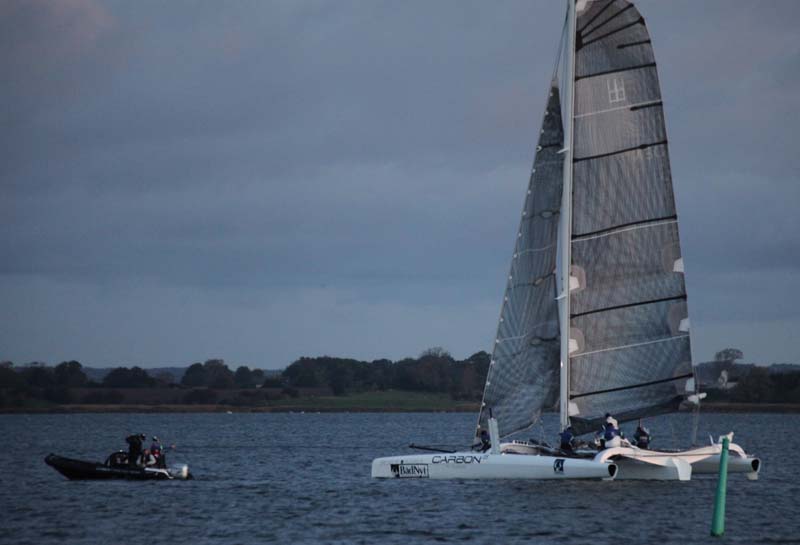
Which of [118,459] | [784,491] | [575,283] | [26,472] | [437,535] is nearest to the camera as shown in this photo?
[437,535]

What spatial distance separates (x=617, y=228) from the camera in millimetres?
43438

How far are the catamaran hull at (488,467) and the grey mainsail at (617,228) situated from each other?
108 inches

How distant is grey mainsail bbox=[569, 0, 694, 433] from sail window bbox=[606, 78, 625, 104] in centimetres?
3

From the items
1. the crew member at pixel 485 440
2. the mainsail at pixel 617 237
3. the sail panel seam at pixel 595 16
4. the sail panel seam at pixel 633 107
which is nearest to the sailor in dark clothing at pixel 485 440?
the crew member at pixel 485 440

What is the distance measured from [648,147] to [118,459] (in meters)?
22.3

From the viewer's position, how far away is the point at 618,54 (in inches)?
1713

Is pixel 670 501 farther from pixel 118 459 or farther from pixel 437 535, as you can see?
pixel 118 459

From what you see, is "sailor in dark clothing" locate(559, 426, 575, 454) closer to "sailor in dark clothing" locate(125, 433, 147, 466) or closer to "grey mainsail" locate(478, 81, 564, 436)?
"grey mainsail" locate(478, 81, 564, 436)

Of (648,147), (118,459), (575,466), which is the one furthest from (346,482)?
(648,147)

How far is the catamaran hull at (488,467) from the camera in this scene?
40.4 metres

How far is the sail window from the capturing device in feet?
142

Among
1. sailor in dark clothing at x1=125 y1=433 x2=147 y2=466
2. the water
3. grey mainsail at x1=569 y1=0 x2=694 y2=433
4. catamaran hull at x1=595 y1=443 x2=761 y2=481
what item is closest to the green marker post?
Answer: the water

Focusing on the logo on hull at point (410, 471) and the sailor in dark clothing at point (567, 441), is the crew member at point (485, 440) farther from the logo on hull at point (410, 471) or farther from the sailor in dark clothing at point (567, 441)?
the sailor in dark clothing at point (567, 441)

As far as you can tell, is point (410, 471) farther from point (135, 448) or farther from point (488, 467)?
point (135, 448)
